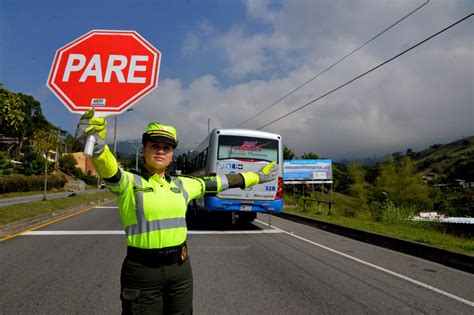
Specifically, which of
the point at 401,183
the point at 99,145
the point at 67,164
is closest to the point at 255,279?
the point at 99,145

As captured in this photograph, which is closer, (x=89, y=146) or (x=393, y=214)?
(x=89, y=146)

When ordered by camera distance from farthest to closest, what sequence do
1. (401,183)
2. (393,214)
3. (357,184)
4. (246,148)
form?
(357,184) → (401,183) → (393,214) → (246,148)

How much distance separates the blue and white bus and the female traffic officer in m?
8.06

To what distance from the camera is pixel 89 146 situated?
1.75 metres

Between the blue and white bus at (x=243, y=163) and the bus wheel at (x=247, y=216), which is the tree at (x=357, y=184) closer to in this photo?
the bus wheel at (x=247, y=216)

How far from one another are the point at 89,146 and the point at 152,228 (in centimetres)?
68

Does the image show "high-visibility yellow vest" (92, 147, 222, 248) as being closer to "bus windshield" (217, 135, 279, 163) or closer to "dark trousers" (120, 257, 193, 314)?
"dark trousers" (120, 257, 193, 314)

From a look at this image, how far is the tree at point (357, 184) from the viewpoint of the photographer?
1861 inches

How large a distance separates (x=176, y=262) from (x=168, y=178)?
1.90 ft

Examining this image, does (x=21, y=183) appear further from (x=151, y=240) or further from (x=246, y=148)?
(x=151, y=240)

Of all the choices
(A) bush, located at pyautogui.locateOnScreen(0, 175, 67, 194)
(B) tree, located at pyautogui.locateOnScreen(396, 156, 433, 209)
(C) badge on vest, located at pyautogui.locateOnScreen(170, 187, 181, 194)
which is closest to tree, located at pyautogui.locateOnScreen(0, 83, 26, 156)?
(C) badge on vest, located at pyautogui.locateOnScreen(170, 187, 181, 194)

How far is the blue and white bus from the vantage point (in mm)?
10469

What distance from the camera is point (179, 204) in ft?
7.50

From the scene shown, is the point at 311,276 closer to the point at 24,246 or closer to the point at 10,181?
the point at 24,246
